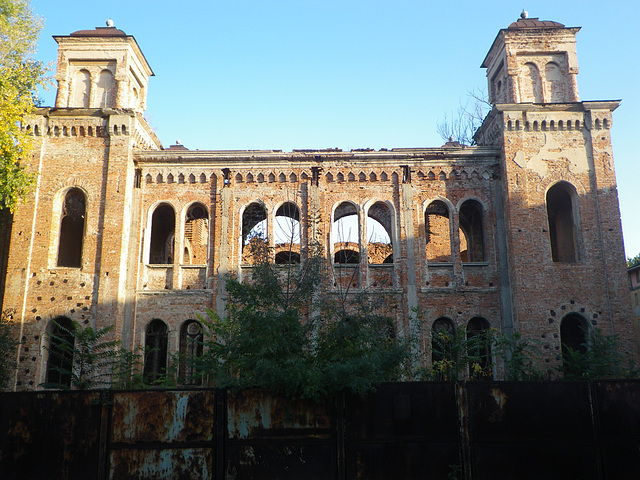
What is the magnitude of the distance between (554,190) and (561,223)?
127 centimetres

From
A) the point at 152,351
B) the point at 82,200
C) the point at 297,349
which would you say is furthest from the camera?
the point at 82,200

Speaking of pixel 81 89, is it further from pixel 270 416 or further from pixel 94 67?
pixel 270 416

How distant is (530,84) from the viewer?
58.3 ft

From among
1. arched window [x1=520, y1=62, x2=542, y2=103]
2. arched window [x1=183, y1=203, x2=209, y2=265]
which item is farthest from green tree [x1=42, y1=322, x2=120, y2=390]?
arched window [x1=520, y1=62, x2=542, y2=103]

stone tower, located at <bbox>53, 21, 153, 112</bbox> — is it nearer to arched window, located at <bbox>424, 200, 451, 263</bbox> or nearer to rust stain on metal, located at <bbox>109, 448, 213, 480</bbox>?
arched window, located at <bbox>424, 200, 451, 263</bbox>

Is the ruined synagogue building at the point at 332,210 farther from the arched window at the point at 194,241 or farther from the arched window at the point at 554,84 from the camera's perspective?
the arched window at the point at 194,241

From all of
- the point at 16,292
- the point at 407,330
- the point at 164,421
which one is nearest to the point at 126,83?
the point at 16,292

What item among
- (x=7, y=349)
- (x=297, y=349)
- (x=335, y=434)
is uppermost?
(x=7, y=349)

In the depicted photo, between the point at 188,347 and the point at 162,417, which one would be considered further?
the point at 188,347

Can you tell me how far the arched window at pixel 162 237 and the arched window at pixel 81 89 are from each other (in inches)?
162

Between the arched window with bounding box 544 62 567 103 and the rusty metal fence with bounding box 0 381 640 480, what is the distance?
11.4 m

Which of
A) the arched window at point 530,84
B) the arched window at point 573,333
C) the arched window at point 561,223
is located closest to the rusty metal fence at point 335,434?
the arched window at point 573,333

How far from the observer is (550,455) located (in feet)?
27.7

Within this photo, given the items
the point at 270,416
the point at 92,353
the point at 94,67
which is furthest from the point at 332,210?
the point at 270,416
